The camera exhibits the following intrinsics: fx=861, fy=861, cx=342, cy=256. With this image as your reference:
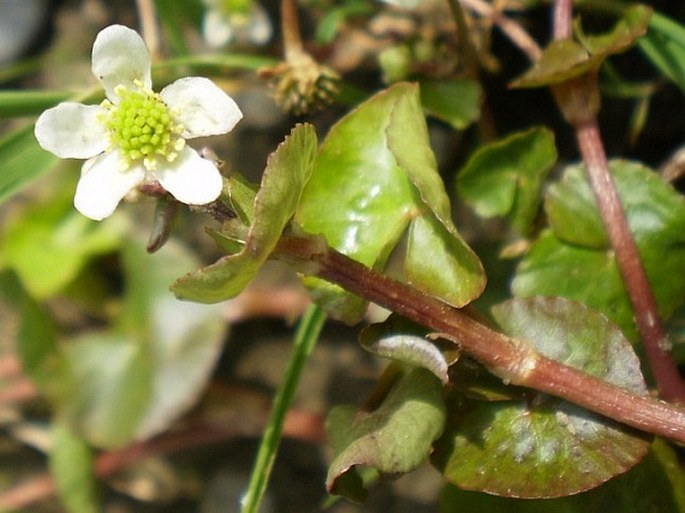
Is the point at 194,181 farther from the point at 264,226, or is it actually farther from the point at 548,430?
the point at 548,430

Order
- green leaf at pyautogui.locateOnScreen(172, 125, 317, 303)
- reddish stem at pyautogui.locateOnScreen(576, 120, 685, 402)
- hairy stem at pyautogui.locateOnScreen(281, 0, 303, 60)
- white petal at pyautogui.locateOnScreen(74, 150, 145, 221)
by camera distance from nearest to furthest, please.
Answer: green leaf at pyautogui.locateOnScreen(172, 125, 317, 303) < white petal at pyautogui.locateOnScreen(74, 150, 145, 221) < reddish stem at pyautogui.locateOnScreen(576, 120, 685, 402) < hairy stem at pyautogui.locateOnScreen(281, 0, 303, 60)

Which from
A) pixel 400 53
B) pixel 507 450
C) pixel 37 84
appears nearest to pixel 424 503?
pixel 507 450

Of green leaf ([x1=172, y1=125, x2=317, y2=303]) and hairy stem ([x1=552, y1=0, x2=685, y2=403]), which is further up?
green leaf ([x1=172, y1=125, x2=317, y2=303])

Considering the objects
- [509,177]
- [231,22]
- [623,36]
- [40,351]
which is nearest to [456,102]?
[509,177]

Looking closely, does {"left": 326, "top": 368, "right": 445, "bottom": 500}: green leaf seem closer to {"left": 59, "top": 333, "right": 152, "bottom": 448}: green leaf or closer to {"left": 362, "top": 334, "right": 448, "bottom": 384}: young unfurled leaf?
{"left": 362, "top": 334, "right": 448, "bottom": 384}: young unfurled leaf

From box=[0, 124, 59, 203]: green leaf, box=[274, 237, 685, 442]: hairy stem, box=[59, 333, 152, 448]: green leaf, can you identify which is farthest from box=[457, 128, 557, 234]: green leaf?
box=[59, 333, 152, 448]: green leaf

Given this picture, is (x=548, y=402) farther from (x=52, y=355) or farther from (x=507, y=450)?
(x=52, y=355)
